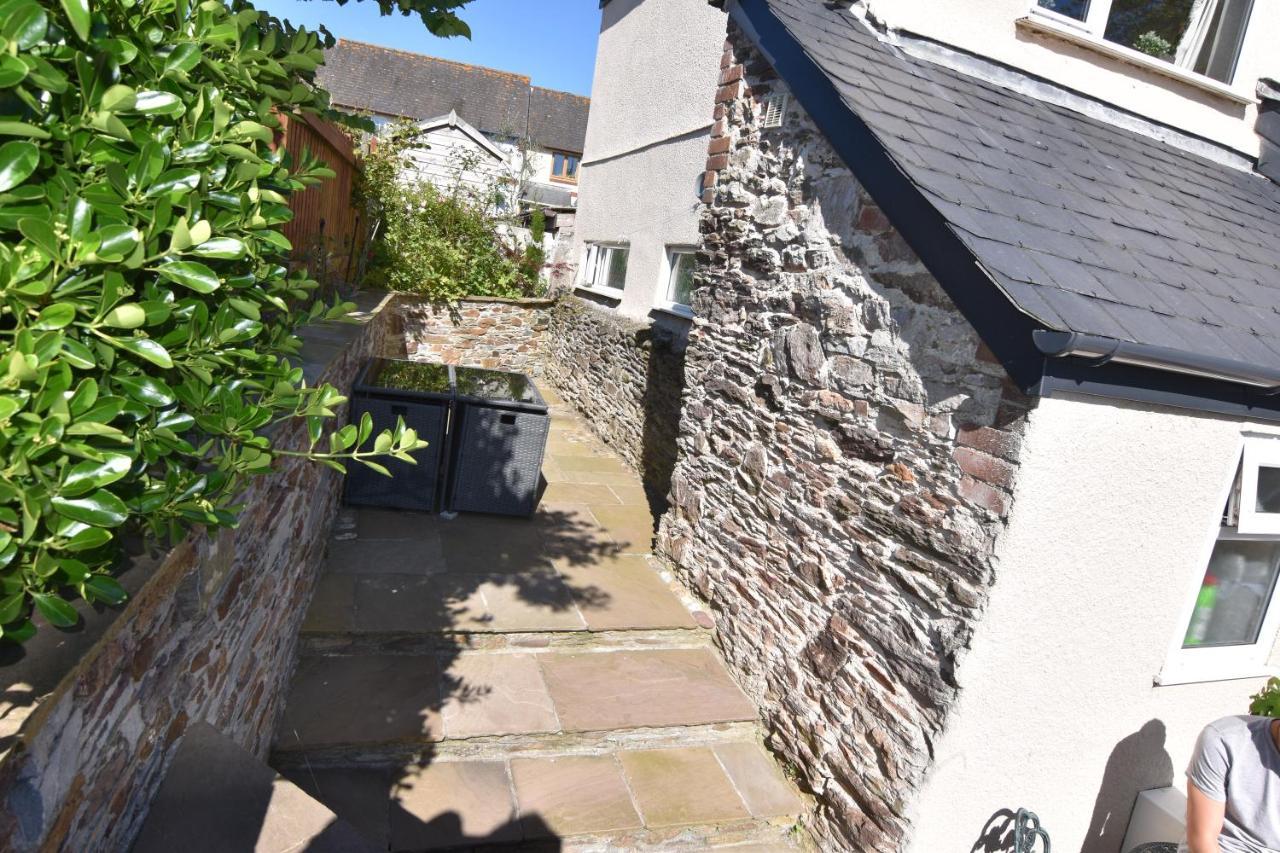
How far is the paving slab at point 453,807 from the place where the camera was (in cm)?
347

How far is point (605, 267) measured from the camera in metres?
11.1

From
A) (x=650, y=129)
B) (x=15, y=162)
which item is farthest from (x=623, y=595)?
(x=650, y=129)

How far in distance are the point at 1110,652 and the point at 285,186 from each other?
389 centimetres

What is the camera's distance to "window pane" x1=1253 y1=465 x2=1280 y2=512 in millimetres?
3586

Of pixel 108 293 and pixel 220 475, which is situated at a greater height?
pixel 108 293

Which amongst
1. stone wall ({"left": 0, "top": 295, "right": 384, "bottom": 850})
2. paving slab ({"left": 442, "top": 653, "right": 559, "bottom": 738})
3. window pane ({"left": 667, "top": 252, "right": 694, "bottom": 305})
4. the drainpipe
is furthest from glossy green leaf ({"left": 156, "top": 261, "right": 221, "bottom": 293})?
window pane ({"left": 667, "top": 252, "right": 694, "bottom": 305})

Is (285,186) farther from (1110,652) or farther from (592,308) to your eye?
(592,308)

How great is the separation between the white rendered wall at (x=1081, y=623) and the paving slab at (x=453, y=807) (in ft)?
6.43

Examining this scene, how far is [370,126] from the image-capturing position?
9.52 feet

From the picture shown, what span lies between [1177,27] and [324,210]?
23.7 ft

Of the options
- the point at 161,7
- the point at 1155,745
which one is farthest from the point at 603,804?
the point at 161,7

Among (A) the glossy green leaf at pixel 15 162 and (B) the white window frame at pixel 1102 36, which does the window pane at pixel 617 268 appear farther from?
(A) the glossy green leaf at pixel 15 162

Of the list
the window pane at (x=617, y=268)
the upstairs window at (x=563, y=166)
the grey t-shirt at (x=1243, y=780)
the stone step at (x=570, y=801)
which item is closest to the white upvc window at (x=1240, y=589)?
the grey t-shirt at (x=1243, y=780)

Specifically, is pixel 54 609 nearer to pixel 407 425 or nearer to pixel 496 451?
pixel 407 425
